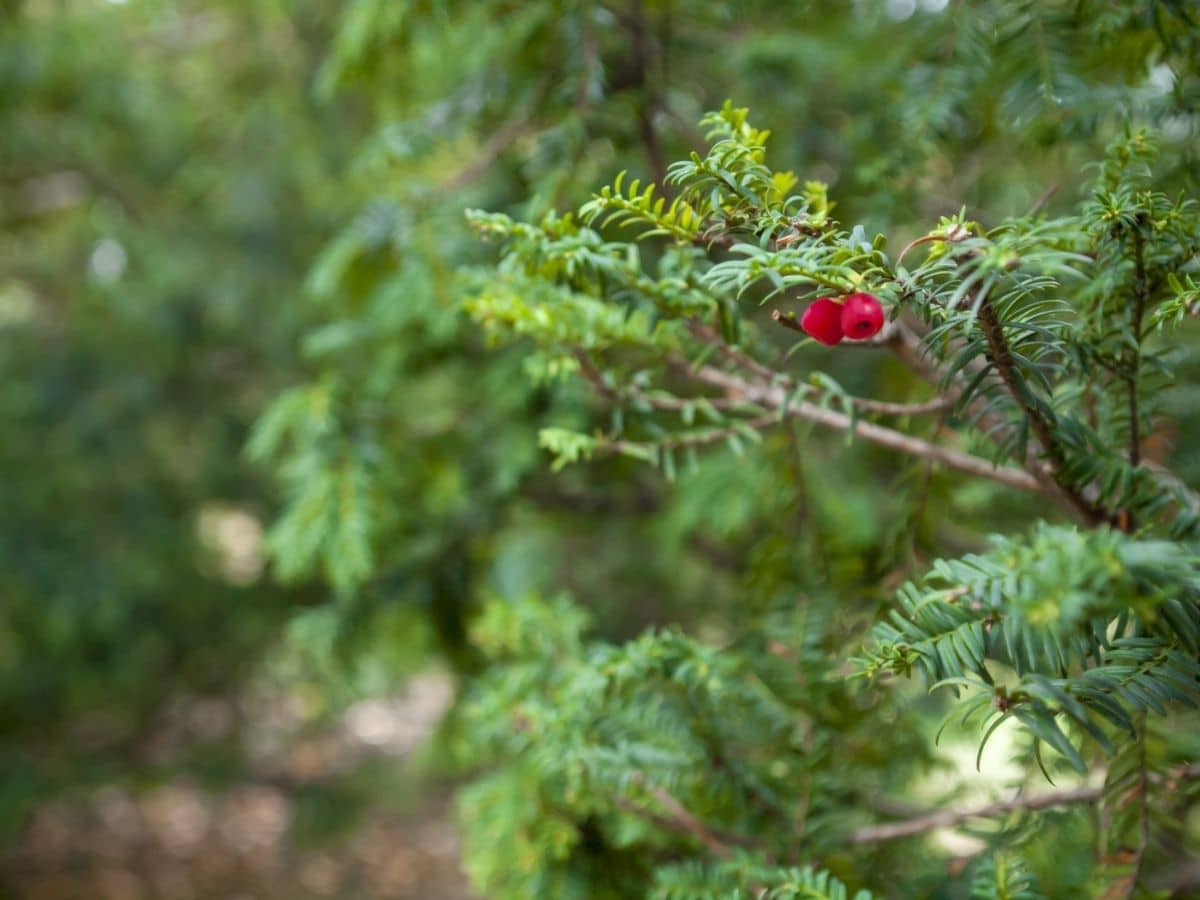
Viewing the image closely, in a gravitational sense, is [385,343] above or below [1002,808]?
above

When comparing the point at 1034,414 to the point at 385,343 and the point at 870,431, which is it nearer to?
the point at 870,431

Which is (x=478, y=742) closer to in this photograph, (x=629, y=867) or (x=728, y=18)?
(x=629, y=867)

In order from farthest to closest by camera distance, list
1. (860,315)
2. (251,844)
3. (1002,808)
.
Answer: (251,844), (1002,808), (860,315)

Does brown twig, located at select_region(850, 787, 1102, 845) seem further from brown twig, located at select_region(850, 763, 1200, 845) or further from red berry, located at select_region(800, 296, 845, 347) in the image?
red berry, located at select_region(800, 296, 845, 347)

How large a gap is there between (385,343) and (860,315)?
1223 mm

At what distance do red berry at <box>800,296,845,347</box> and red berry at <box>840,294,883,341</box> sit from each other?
0.03 metres

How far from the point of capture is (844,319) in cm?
62

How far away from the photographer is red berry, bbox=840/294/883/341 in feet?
1.99

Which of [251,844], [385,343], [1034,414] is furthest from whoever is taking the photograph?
[251,844]

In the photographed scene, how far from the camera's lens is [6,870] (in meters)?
3.97

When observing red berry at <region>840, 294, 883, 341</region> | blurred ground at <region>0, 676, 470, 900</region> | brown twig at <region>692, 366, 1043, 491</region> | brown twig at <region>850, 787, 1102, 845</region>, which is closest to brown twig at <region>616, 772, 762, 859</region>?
brown twig at <region>850, 787, 1102, 845</region>

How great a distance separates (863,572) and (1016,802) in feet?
1.12

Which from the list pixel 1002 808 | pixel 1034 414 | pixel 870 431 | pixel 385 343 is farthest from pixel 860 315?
pixel 385 343

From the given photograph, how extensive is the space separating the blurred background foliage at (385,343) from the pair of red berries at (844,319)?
38 centimetres
